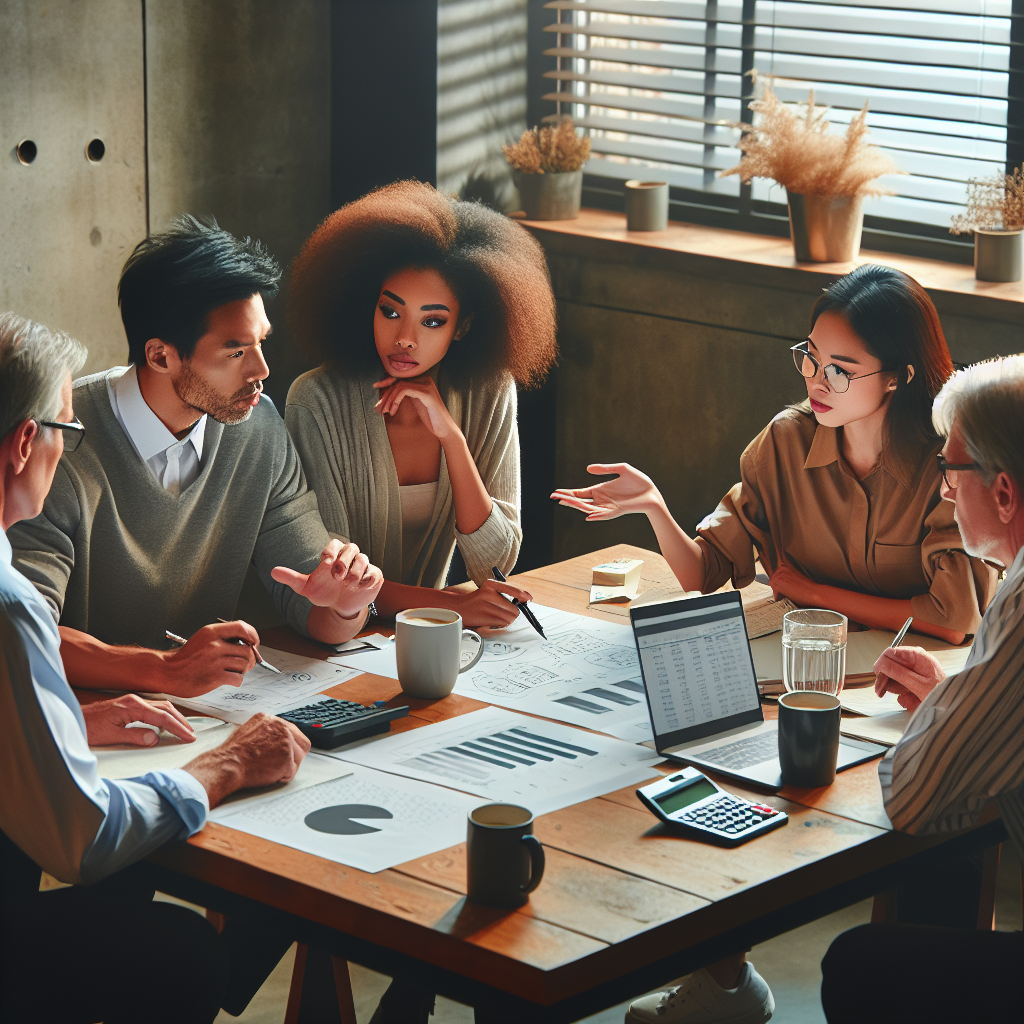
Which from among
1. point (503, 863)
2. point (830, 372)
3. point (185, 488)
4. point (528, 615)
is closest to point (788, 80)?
point (830, 372)

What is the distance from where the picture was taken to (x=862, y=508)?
263cm

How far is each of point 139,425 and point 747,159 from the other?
2.07m

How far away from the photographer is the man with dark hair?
2406mm

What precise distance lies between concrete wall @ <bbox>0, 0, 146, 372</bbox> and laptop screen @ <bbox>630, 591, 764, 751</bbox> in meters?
2.15

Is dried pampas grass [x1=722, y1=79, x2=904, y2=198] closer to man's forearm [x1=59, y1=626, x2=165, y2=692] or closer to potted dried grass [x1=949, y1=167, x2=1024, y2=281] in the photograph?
potted dried grass [x1=949, y1=167, x2=1024, y2=281]

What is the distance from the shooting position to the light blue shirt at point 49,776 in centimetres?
163

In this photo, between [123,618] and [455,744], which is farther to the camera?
[123,618]

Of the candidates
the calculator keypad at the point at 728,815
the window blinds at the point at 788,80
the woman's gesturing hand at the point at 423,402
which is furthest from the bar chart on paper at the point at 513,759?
the window blinds at the point at 788,80

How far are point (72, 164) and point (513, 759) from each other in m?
2.30

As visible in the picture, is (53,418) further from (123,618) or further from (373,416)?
(373,416)

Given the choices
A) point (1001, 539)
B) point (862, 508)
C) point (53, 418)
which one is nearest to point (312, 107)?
point (862, 508)

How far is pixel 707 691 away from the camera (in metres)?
2.05

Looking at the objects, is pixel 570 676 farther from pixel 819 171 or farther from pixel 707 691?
pixel 819 171

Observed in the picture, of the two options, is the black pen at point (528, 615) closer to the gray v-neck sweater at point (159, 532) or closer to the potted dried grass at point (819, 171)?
the gray v-neck sweater at point (159, 532)
